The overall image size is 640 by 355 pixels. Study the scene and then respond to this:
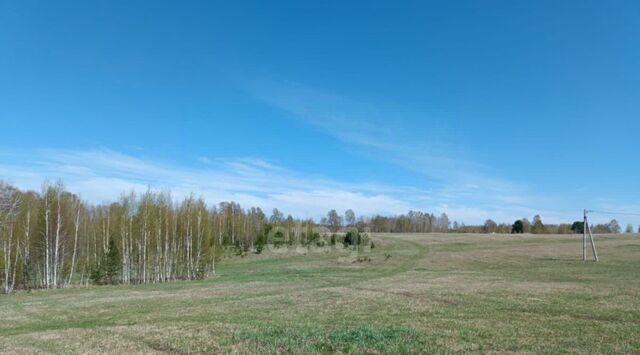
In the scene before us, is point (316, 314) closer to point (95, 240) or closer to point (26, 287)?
point (26, 287)

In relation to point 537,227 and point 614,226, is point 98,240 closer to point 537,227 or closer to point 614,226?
point 537,227

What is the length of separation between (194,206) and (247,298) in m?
31.3

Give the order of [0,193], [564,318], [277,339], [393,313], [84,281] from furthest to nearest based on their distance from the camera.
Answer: [84,281] → [0,193] → [393,313] → [564,318] → [277,339]

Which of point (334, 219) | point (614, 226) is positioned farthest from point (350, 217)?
point (614, 226)

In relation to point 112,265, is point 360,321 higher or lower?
higher

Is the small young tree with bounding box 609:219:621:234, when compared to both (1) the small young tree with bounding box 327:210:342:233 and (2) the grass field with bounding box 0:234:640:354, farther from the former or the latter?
(2) the grass field with bounding box 0:234:640:354

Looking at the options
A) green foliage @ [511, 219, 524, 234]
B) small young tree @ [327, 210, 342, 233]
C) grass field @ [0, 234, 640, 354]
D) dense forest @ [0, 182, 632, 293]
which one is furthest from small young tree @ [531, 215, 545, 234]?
grass field @ [0, 234, 640, 354]

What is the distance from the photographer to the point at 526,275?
30266 millimetres

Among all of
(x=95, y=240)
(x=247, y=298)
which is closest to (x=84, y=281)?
(x=95, y=240)

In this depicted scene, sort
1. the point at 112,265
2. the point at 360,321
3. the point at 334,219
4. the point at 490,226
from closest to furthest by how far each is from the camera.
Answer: the point at 360,321 < the point at 112,265 < the point at 334,219 < the point at 490,226

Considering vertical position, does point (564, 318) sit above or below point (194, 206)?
below

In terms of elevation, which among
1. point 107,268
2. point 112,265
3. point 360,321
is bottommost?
point 107,268

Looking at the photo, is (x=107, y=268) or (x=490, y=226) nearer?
(x=107, y=268)

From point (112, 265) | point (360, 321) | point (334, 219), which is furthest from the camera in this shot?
point (334, 219)
